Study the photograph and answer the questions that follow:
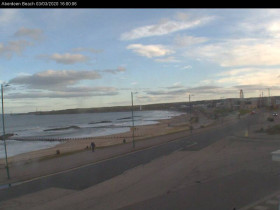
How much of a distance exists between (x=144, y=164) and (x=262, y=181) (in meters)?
9.44

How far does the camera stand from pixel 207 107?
134500 mm

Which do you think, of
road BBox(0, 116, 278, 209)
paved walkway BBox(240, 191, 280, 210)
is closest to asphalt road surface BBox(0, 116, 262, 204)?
road BBox(0, 116, 278, 209)

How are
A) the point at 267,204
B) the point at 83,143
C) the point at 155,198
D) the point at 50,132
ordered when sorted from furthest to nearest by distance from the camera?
the point at 50,132, the point at 83,143, the point at 155,198, the point at 267,204

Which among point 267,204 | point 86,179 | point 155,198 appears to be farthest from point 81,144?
point 267,204

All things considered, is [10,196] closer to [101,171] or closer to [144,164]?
[101,171]

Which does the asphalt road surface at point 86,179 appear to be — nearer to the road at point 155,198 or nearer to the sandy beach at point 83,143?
the road at point 155,198

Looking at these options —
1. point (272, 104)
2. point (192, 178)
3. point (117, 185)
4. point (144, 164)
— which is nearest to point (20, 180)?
point (117, 185)

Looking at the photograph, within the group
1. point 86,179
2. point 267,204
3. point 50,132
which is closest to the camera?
point 267,204

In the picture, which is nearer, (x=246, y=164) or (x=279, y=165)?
(x=279, y=165)

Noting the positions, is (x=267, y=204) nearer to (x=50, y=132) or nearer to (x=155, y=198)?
(x=155, y=198)

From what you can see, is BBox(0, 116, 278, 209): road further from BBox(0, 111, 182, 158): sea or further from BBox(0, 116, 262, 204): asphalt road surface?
BBox(0, 111, 182, 158): sea
